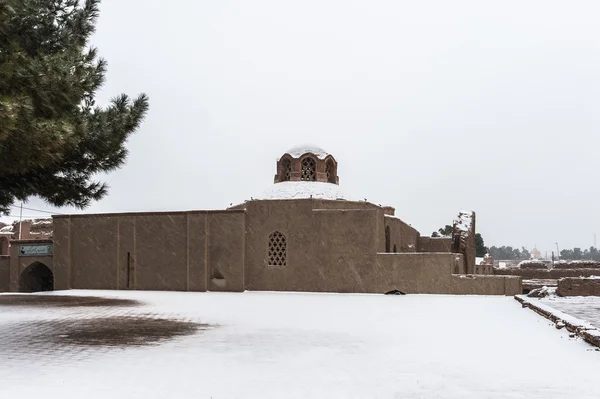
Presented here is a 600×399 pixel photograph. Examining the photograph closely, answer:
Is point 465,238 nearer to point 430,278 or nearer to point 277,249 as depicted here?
point 430,278

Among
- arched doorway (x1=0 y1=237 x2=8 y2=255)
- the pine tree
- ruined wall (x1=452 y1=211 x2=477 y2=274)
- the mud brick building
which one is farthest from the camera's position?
arched doorway (x1=0 y1=237 x2=8 y2=255)

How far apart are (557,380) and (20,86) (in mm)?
7007

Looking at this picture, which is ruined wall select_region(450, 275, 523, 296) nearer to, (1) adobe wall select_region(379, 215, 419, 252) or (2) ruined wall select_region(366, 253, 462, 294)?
(2) ruined wall select_region(366, 253, 462, 294)

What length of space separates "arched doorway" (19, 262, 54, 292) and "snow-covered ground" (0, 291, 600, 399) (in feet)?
54.2

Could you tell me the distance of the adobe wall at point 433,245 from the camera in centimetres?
2975

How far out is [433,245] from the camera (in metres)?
29.9

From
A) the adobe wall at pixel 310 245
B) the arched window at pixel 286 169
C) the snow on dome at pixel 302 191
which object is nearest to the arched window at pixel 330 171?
the snow on dome at pixel 302 191

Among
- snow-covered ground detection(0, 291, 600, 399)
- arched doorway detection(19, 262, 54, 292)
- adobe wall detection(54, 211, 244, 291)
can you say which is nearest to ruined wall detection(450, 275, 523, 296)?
snow-covered ground detection(0, 291, 600, 399)

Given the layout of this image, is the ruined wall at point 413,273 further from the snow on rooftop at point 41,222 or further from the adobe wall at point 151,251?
the snow on rooftop at point 41,222

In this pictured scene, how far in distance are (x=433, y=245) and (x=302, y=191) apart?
10.3 meters

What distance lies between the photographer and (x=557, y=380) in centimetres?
538

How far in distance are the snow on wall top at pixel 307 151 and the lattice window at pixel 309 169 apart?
303 mm

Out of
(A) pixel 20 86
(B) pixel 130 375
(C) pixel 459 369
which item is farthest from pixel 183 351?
(A) pixel 20 86

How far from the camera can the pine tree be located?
282 inches
